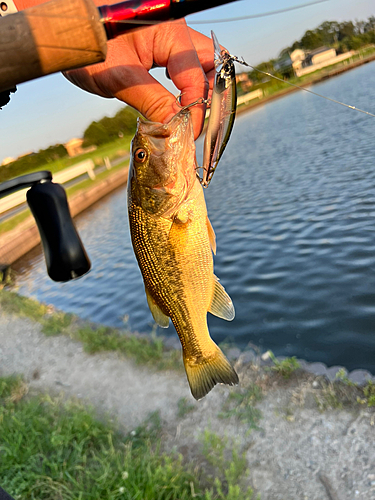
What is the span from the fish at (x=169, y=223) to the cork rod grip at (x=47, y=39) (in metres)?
0.60

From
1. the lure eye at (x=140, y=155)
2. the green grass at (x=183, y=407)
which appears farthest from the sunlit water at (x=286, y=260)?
the lure eye at (x=140, y=155)

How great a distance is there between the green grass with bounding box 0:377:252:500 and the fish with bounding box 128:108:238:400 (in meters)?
1.85

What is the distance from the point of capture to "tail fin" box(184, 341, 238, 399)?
2078 mm

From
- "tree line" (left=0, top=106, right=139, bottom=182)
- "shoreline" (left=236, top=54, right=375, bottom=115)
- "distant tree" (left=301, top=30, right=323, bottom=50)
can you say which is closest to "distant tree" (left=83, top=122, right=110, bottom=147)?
"tree line" (left=0, top=106, right=139, bottom=182)

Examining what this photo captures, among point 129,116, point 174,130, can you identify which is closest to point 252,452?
point 174,130

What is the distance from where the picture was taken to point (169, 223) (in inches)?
76.4

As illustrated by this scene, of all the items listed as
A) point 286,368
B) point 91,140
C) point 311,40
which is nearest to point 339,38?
point 311,40

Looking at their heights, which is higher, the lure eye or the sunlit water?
the lure eye

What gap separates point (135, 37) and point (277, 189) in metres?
12.8

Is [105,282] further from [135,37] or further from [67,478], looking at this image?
[135,37]

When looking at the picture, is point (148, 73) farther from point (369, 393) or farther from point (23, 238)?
point (23, 238)

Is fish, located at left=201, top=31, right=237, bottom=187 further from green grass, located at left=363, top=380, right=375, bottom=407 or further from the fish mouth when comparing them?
green grass, located at left=363, top=380, right=375, bottom=407

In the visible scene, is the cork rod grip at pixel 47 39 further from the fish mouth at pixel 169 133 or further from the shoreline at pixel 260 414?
the shoreline at pixel 260 414

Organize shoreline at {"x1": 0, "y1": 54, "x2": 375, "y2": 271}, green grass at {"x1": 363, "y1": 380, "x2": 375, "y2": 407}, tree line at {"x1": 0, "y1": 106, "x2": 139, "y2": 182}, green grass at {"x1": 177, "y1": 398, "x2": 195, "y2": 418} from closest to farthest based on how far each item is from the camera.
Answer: green grass at {"x1": 363, "y1": 380, "x2": 375, "y2": 407}, green grass at {"x1": 177, "y1": 398, "x2": 195, "y2": 418}, shoreline at {"x1": 0, "y1": 54, "x2": 375, "y2": 271}, tree line at {"x1": 0, "y1": 106, "x2": 139, "y2": 182}
